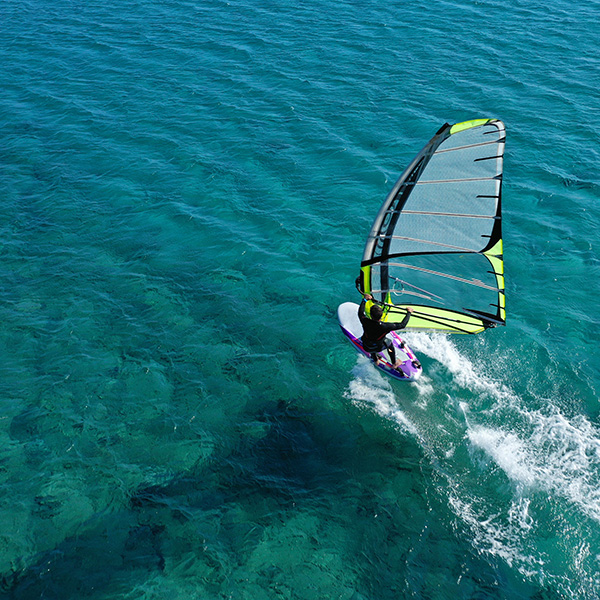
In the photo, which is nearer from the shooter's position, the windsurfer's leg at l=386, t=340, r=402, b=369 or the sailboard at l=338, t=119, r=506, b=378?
the sailboard at l=338, t=119, r=506, b=378

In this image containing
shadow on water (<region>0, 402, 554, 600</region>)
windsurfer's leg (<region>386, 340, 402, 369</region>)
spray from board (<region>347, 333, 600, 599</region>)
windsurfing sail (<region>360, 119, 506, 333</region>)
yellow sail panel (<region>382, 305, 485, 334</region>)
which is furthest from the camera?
windsurfer's leg (<region>386, 340, 402, 369</region>)

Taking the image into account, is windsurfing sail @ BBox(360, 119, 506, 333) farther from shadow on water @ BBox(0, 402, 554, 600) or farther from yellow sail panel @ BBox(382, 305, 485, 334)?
shadow on water @ BBox(0, 402, 554, 600)

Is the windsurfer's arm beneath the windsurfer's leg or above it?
above

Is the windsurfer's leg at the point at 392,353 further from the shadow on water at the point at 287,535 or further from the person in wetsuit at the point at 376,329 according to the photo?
the shadow on water at the point at 287,535

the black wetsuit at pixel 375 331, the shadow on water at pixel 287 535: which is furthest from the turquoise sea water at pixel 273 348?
the black wetsuit at pixel 375 331

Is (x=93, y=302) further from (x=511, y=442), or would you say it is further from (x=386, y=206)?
(x=511, y=442)

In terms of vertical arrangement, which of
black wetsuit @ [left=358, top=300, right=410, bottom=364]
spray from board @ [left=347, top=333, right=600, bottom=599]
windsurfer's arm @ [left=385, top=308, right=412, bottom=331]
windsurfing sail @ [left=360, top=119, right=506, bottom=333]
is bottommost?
spray from board @ [left=347, top=333, right=600, bottom=599]

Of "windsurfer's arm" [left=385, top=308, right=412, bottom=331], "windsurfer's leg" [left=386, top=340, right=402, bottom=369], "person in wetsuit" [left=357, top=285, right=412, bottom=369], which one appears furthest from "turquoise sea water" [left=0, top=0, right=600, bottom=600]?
"windsurfer's arm" [left=385, top=308, right=412, bottom=331]
